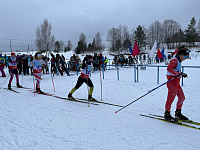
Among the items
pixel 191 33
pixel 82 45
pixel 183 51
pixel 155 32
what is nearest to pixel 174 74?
pixel 183 51

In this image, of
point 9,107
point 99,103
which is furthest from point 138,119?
point 9,107

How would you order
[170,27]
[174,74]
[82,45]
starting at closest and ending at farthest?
[174,74], [82,45], [170,27]

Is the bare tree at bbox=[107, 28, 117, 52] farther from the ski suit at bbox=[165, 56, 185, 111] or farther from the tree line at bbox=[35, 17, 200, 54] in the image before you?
the ski suit at bbox=[165, 56, 185, 111]

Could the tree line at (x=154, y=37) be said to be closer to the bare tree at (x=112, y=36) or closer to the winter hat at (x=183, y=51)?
the bare tree at (x=112, y=36)

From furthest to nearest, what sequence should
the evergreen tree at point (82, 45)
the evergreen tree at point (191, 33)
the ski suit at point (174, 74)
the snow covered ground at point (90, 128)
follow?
the evergreen tree at point (191, 33) → the evergreen tree at point (82, 45) → the ski suit at point (174, 74) → the snow covered ground at point (90, 128)

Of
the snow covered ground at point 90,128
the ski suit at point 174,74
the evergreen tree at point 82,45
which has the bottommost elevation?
the snow covered ground at point 90,128

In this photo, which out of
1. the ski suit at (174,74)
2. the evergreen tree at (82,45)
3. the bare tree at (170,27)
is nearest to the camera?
the ski suit at (174,74)

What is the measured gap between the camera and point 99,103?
18.7 ft

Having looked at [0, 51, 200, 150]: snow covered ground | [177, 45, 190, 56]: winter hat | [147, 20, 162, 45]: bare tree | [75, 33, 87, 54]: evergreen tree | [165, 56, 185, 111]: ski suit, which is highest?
[147, 20, 162, 45]: bare tree

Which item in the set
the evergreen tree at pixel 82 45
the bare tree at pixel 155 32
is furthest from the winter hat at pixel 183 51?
the bare tree at pixel 155 32

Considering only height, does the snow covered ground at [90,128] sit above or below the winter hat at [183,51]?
below

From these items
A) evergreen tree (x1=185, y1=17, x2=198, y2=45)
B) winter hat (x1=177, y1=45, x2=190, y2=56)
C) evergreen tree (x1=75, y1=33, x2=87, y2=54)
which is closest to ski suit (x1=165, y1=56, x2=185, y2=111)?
winter hat (x1=177, y1=45, x2=190, y2=56)

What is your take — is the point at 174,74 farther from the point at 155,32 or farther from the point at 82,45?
the point at 155,32

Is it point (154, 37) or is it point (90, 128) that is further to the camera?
point (154, 37)
